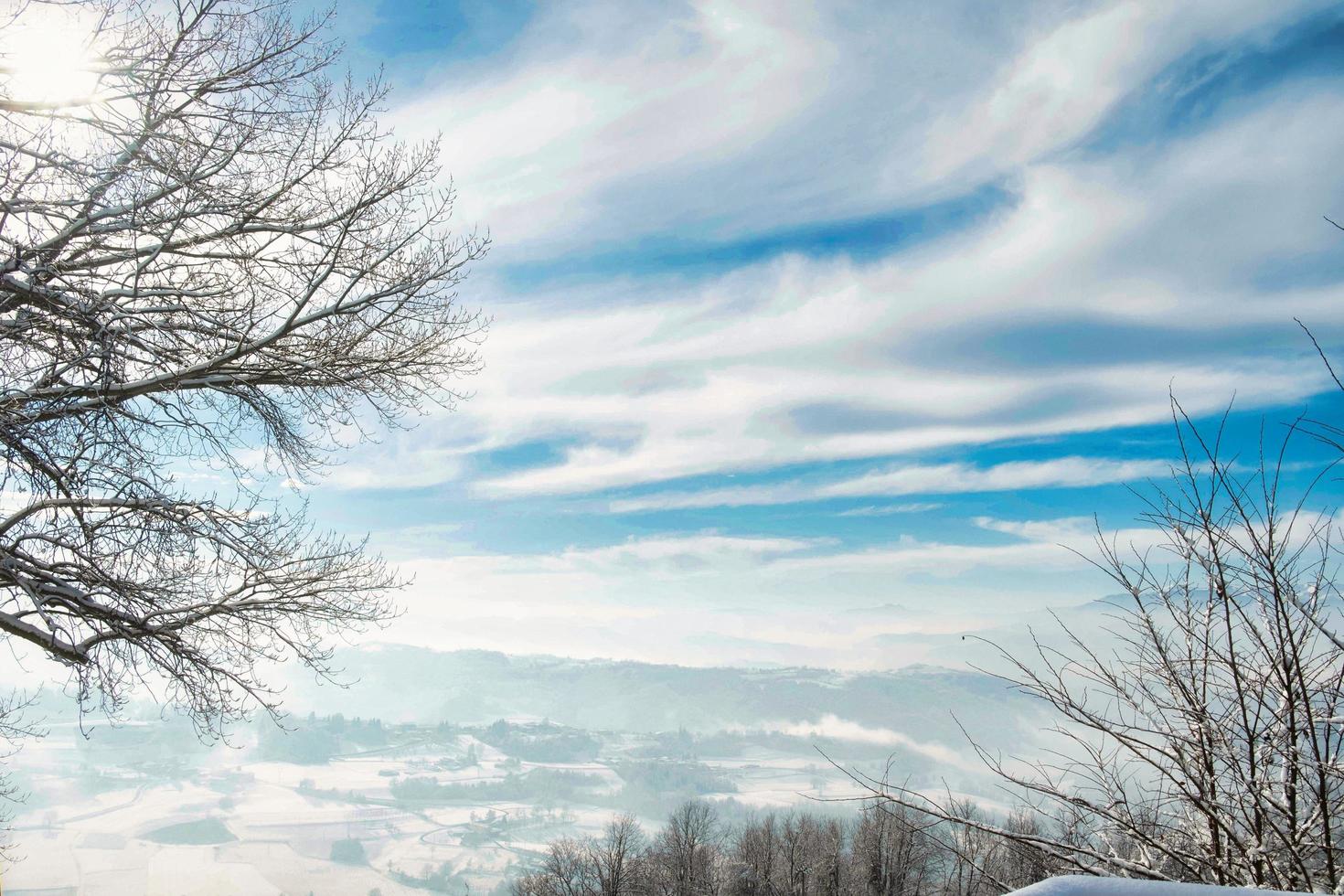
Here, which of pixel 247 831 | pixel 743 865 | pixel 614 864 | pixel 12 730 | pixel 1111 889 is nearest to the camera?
pixel 1111 889

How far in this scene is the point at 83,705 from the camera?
6.39 meters

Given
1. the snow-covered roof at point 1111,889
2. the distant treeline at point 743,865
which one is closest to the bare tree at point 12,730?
the snow-covered roof at point 1111,889

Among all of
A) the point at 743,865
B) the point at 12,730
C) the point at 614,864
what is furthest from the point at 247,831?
the point at 12,730

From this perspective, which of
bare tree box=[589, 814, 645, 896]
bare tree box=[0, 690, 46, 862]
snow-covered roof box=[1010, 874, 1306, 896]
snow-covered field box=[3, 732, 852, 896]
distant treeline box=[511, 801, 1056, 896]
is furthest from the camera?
snow-covered field box=[3, 732, 852, 896]

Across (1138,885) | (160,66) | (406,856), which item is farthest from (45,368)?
(406,856)

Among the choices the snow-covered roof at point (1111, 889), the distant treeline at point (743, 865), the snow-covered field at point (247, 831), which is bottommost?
the snow-covered field at point (247, 831)

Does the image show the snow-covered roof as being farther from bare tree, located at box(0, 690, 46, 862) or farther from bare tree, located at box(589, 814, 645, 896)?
bare tree, located at box(589, 814, 645, 896)

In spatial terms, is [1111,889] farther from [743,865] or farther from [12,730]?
[743,865]

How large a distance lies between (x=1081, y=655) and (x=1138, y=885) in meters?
3.23

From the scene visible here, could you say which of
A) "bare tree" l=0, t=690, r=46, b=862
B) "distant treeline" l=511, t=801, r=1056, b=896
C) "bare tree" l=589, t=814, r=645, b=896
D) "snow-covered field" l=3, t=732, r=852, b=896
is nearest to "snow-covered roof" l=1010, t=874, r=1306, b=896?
"bare tree" l=0, t=690, r=46, b=862

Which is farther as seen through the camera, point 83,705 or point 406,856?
point 406,856

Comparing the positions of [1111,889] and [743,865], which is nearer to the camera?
[1111,889]

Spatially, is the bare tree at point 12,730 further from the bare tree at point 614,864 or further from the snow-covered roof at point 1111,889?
the bare tree at point 614,864

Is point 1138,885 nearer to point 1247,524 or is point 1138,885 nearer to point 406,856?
point 1247,524
